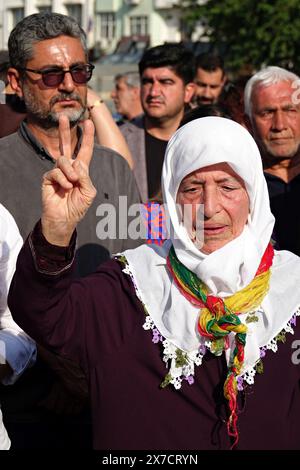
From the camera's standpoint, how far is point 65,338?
3.03m

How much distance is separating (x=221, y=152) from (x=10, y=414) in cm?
149

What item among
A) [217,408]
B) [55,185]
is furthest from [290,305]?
[55,185]

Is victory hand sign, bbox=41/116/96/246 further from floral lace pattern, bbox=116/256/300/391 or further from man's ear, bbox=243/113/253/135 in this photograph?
man's ear, bbox=243/113/253/135

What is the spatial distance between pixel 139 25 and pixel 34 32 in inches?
2325

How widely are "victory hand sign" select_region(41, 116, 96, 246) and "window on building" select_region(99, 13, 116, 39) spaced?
60.8 metres

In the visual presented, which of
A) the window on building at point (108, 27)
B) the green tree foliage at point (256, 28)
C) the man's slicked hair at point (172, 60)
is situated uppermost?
the man's slicked hair at point (172, 60)

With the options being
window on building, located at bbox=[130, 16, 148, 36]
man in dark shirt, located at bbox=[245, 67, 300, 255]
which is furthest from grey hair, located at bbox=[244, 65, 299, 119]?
window on building, located at bbox=[130, 16, 148, 36]

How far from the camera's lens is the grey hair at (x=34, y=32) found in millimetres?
4289

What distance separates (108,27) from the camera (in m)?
62.3

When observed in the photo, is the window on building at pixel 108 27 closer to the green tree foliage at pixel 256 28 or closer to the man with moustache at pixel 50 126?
the green tree foliage at pixel 256 28

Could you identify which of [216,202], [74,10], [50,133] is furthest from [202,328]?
[74,10]

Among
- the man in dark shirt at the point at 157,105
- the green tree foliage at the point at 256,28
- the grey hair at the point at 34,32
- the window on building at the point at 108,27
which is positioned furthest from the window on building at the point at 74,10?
the grey hair at the point at 34,32

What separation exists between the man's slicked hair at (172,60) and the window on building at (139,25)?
55.4m

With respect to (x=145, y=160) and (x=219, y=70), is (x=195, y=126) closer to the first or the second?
(x=145, y=160)
